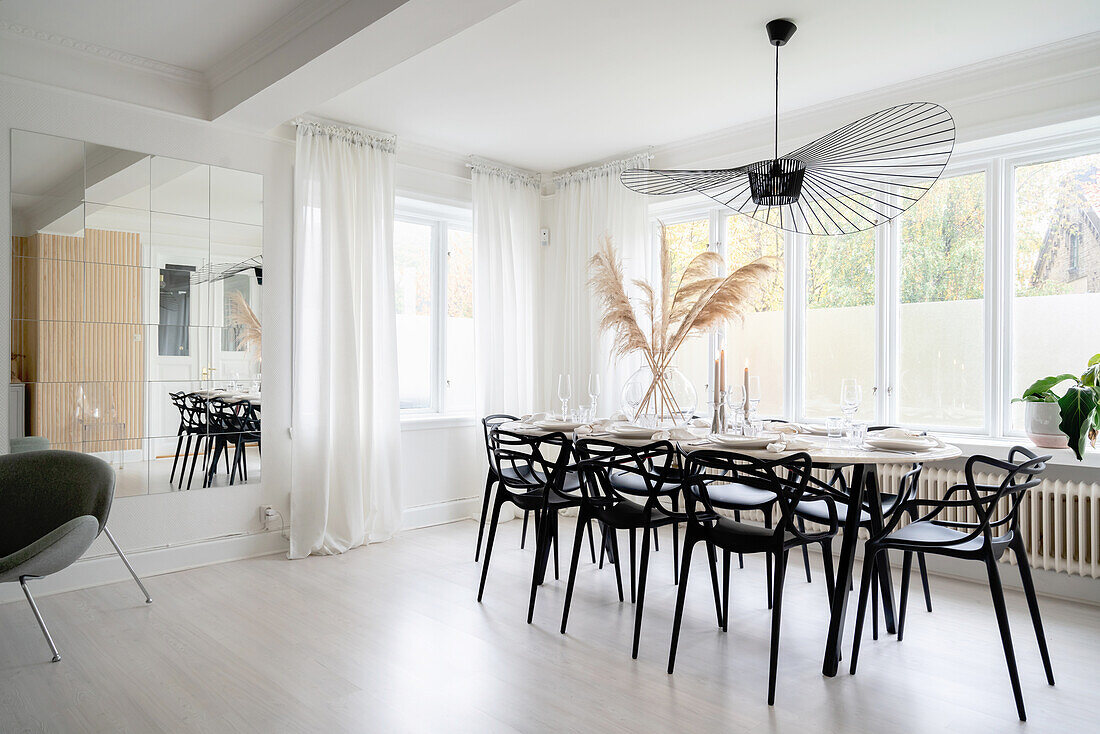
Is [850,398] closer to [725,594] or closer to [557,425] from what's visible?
[725,594]

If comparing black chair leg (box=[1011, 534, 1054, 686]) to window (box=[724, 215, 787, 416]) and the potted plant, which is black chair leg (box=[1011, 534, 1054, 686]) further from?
window (box=[724, 215, 787, 416])

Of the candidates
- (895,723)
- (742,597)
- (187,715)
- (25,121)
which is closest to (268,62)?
(25,121)

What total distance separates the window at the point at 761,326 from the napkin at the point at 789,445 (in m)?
1.79

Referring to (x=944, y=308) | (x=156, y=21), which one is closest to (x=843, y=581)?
(x=944, y=308)

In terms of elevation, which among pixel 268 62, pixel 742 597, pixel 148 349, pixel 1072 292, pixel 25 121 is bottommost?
pixel 742 597

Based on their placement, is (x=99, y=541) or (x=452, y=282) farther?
(x=452, y=282)

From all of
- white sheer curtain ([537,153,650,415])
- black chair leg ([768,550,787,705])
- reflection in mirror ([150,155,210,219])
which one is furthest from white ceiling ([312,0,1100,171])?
black chair leg ([768,550,787,705])

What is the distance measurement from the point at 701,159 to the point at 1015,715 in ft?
12.2

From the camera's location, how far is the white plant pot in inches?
138

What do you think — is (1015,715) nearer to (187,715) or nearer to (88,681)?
(187,715)

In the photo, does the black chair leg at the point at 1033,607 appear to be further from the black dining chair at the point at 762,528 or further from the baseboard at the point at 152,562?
the baseboard at the point at 152,562

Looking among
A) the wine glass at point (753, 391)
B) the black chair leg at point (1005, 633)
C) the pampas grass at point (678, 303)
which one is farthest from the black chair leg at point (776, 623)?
the pampas grass at point (678, 303)

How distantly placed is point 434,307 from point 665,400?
2.15m

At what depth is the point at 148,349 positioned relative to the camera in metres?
3.81
